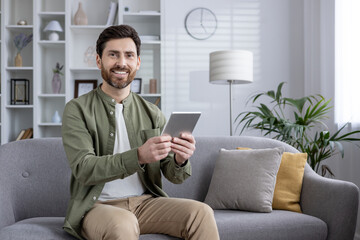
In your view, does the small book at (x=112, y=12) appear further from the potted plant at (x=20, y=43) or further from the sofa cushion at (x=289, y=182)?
the sofa cushion at (x=289, y=182)

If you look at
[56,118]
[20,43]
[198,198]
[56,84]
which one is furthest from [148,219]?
[20,43]

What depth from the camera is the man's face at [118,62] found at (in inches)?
70.2

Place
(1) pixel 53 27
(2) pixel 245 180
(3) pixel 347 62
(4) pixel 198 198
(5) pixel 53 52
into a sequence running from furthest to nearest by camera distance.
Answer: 1. (5) pixel 53 52
2. (1) pixel 53 27
3. (3) pixel 347 62
4. (4) pixel 198 198
5. (2) pixel 245 180

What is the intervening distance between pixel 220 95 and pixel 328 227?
2.53m

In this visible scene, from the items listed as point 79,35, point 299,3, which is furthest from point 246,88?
point 79,35

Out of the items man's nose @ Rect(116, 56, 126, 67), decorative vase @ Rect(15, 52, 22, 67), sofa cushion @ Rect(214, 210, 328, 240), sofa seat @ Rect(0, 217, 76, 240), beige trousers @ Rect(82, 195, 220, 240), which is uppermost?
decorative vase @ Rect(15, 52, 22, 67)

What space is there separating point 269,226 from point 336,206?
351mm

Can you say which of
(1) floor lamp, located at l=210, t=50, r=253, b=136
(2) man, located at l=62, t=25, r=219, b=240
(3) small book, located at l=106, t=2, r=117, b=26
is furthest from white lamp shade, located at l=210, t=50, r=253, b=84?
(2) man, located at l=62, t=25, r=219, b=240

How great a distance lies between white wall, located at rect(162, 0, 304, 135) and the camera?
4457 mm

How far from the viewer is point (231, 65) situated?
3576mm

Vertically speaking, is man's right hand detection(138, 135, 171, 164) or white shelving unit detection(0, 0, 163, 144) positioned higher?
white shelving unit detection(0, 0, 163, 144)

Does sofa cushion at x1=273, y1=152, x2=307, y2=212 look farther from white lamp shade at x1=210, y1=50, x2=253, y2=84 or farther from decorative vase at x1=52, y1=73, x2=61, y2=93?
decorative vase at x1=52, y1=73, x2=61, y2=93

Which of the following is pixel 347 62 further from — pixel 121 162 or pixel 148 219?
pixel 121 162

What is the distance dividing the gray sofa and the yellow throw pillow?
4 cm
